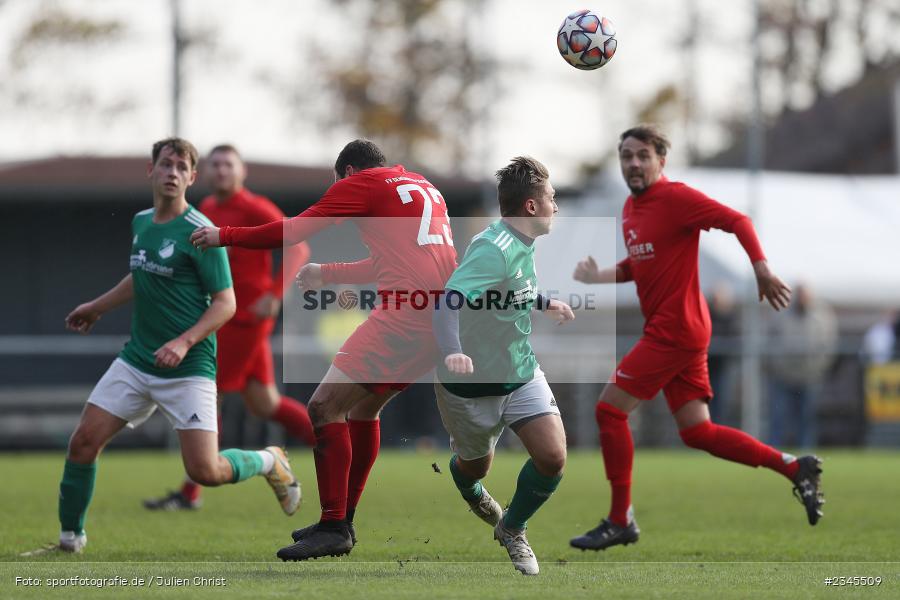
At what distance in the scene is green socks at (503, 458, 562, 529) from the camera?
22.5ft

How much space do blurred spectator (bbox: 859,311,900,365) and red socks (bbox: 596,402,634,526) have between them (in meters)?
11.8

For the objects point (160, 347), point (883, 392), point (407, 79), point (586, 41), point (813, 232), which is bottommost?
point (883, 392)

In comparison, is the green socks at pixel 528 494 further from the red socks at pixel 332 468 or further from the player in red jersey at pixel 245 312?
the player in red jersey at pixel 245 312

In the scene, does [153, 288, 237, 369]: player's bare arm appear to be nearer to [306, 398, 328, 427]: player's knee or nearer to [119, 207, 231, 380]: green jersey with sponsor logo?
[119, 207, 231, 380]: green jersey with sponsor logo

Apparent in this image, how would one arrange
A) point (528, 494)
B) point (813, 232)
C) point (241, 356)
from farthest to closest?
1. point (813, 232)
2. point (241, 356)
3. point (528, 494)

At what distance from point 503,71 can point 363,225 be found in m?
32.6

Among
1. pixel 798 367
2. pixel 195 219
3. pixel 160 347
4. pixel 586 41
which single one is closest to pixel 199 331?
pixel 160 347

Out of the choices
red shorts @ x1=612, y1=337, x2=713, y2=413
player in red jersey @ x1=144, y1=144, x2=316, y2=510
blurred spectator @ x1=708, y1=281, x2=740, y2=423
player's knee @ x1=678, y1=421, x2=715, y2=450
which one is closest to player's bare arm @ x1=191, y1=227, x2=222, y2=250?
red shorts @ x1=612, y1=337, x2=713, y2=413

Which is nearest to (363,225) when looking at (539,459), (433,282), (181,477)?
(433,282)

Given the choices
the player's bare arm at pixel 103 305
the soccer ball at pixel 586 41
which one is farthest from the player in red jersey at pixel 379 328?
the soccer ball at pixel 586 41

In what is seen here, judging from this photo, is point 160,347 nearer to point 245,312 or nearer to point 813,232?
point 245,312

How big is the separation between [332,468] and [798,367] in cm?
1308

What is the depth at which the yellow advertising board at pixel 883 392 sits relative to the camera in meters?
19.2

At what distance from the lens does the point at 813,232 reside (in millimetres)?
24469
